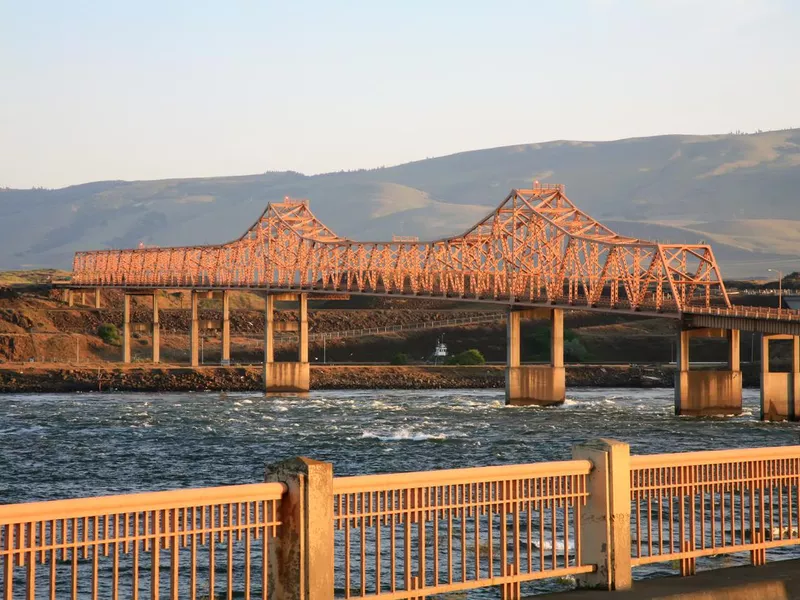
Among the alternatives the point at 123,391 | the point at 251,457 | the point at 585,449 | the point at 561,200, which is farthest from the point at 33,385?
the point at 585,449

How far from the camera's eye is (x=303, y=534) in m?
14.4

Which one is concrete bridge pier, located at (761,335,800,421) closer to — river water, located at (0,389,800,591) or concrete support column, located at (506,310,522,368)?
river water, located at (0,389,800,591)

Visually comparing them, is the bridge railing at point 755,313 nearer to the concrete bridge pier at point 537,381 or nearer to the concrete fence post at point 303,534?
the concrete bridge pier at point 537,381

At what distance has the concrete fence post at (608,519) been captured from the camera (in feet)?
56.9

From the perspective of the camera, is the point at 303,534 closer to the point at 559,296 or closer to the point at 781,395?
the point at 781,395

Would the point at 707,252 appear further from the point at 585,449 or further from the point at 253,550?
the point at 585,449

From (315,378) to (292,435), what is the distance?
8464 cm

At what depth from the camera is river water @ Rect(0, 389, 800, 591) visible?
63.2m

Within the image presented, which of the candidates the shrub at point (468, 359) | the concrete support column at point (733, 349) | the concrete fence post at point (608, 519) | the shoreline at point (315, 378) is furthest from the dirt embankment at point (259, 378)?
the concrete fence post at point (608, 519)

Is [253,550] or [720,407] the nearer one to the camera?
[253,550]

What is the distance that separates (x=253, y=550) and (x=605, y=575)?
21.9 metres

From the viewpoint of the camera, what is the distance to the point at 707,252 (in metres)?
144

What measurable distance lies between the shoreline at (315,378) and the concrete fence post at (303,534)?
146518 mm

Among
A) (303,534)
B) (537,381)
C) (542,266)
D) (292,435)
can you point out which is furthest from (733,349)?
(303,534)
